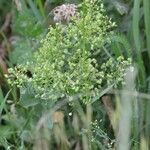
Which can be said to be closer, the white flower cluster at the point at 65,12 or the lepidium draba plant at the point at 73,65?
the lepidium draba plant at the point at 73,65

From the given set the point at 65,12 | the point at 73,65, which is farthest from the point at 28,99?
the point at 65,12

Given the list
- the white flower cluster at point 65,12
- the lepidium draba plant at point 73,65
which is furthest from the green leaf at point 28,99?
the white flower cluster at point 65,12

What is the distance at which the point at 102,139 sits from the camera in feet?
6.42

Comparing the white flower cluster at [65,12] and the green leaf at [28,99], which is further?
the white flower cluster at [65,12]

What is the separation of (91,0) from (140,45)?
16.9 inches

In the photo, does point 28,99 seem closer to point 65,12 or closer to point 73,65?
point 73,65

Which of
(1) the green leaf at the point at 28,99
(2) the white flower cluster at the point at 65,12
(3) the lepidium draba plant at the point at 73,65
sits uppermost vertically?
(2) the white flower cluster at the point at 65,12

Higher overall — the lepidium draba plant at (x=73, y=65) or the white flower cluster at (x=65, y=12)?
the white flower cluster at (x=65, y=12)

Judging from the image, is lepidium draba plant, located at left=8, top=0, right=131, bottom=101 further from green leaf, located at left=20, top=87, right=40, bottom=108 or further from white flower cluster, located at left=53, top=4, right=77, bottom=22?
white flower cluster, located at left=53, top=4, right=77, bottom=22

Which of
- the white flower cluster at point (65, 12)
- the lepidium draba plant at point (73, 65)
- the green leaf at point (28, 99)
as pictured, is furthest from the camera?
the white flower cluster at point (65, 12)

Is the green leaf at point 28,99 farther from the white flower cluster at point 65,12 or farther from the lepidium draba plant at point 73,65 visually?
the white flower cluster at point 65,12

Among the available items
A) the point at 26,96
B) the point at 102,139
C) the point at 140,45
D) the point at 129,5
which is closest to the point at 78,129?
the point at 102,139

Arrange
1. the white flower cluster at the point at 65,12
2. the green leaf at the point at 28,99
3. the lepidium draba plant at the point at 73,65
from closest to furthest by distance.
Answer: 1. the lepidium draba plant at the point at 73,65
2. the green leaf at the point at 28,99
3. the white flower cluster at the point at 65,12

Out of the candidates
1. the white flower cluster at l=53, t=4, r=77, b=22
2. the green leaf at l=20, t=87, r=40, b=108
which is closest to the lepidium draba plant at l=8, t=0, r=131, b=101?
the green leaf at l=20, t=87, r=40, b=108
